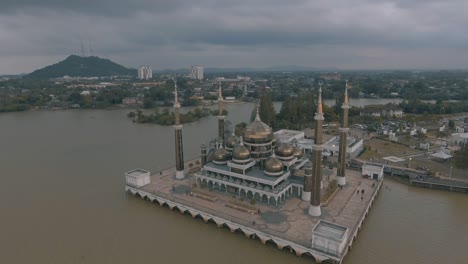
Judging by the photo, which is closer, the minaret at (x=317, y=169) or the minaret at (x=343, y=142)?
the minaret at (x=317, y=169)

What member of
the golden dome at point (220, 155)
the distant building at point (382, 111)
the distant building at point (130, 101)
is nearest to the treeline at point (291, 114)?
the distant building at point (382, 111)

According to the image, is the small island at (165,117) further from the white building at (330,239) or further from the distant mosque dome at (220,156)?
the white building at (330,239)

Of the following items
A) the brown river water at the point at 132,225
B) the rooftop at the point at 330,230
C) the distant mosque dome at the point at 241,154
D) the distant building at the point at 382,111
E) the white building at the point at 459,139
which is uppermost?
the distant mosque dome at the point at 241,154

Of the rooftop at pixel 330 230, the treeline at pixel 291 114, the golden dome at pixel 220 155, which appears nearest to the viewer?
the rooftop at pixel 330 230

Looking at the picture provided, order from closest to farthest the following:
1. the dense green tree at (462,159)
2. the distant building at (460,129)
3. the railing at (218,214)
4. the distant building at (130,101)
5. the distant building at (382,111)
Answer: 1. the railing at (218,214)
2. the dense green tree at (462,159)
3. the distant building at (460,129)
4. the distant building at (382,111)
5. the distant building at (130,101)

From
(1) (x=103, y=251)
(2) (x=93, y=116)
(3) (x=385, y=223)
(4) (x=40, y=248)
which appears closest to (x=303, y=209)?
(3) (x=385, y=223)

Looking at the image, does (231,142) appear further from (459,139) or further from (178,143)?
(459,139)

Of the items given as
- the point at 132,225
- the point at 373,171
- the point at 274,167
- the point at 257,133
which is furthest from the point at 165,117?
the point at 373,171

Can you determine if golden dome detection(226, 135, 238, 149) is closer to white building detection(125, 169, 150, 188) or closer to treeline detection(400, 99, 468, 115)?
white building detection(125, 169, 150, 188)
